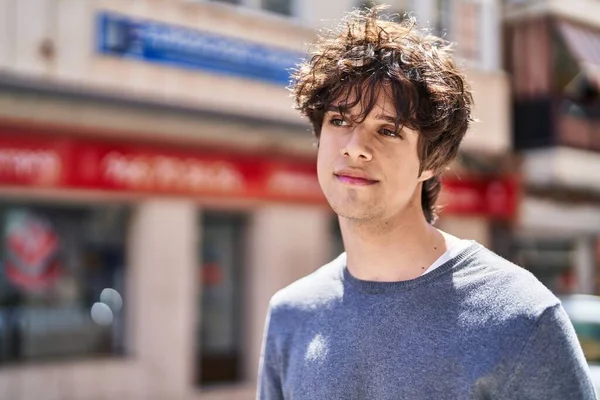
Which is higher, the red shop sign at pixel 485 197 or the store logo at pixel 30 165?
the store logo at pixel 30 165

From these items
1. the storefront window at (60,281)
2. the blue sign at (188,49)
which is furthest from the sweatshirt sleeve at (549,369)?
the storefront window at (60,281)

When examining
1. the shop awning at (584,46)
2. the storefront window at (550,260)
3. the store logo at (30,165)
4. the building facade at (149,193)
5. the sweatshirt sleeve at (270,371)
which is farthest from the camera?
the storefront window at (550,260)

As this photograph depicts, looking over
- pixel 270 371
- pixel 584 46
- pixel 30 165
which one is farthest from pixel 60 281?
pixel 584 46

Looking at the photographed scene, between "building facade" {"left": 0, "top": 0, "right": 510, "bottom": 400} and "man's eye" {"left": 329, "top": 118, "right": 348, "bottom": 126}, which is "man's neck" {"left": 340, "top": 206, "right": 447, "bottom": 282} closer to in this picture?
"man's eye" {"left": 329, "top": 118, "right": 348, "bottom": 126}

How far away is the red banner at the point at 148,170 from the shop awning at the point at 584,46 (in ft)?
18.1

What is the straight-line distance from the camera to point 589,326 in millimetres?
8016

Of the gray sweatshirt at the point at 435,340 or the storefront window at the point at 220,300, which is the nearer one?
the gray sweatshirt at the point at 435,340

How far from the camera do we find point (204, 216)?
12.0 m

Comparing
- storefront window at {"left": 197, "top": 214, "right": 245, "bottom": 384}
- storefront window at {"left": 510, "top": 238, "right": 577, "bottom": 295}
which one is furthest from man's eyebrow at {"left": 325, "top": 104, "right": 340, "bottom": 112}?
storefront window at {"left": 510, "top": 238, "right": 577, "bottom": 295}

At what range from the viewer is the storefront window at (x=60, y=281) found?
990 cm

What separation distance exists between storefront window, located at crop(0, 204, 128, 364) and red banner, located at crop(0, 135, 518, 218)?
460mm

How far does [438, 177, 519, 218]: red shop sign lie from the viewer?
1488cm

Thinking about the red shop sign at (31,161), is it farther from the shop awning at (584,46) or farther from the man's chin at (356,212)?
the shop awning at (584,46)

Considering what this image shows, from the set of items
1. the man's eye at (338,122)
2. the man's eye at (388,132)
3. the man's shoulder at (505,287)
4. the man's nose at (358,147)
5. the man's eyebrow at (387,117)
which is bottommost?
the man's shoulder at (505,287)
